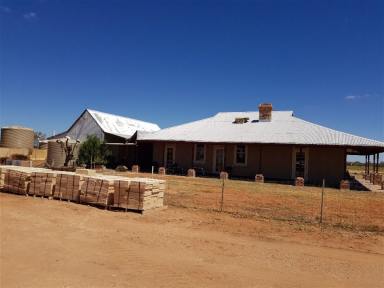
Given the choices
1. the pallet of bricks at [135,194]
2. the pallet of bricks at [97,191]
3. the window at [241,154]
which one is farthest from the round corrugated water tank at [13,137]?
the pallet of bricks at [135,194]

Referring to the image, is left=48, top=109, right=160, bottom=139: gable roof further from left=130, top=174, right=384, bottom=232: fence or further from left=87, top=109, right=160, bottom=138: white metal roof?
left=130, top=174, right=384, bottom=232: fence

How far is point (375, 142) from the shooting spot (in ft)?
72.1

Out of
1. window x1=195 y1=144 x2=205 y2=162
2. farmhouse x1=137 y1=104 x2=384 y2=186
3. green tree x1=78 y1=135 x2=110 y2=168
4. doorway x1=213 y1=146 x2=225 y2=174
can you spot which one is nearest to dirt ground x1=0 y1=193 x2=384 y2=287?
farmhouse x1=137 y1=104 x2=384 y2=186

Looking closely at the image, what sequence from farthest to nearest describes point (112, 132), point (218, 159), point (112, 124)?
point (112, 124), point (112, 132), point (218, 159)

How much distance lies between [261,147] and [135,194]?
14630 millimetres

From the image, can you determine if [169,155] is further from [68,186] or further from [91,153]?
[68,186]

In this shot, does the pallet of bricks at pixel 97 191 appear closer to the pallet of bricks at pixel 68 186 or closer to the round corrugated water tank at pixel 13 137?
the pallet of bricks at pixel 68 186

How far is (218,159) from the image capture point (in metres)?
26.9

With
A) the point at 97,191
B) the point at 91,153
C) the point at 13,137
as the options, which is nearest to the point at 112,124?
the point at 91,153

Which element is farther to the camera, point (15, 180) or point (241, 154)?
point (241, 154)

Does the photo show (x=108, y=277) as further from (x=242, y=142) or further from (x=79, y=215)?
(x=242, y=142)

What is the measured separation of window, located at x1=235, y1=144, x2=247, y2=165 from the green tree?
31.9 feet

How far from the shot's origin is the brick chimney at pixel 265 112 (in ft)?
93.6

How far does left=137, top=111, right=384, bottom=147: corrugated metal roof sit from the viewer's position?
23172mm
